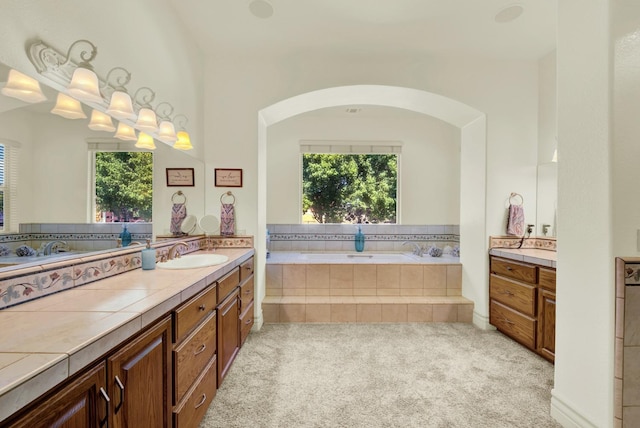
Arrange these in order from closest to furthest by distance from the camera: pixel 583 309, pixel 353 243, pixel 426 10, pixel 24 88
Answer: pixel 24 88 → pixel 583 309 → pixel 426 10 → pixel 353 243

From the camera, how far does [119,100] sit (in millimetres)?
1623

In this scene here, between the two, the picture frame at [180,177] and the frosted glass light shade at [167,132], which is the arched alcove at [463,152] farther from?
the frosted glass light shade at [167,132]

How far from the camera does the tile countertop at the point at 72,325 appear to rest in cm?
63

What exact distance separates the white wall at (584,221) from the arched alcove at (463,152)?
54.9 inches

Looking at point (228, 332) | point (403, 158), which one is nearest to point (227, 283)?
point (228, 332)

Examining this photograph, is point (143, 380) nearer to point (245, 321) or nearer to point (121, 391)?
point (121, 391)

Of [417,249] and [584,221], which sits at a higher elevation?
[584,221]

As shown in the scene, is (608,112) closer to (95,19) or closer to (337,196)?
(95,19)

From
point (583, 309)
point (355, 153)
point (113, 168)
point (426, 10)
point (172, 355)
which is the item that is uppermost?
point (426, 10)

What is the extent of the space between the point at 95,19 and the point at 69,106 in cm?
59

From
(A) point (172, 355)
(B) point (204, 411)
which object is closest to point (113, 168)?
(A) point (172, 355)

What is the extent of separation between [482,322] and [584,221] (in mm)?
1877

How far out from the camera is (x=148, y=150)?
204 cm

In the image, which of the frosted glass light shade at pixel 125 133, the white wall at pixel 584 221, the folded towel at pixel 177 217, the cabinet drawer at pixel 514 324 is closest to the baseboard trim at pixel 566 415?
the white wall at pixel 584 221
